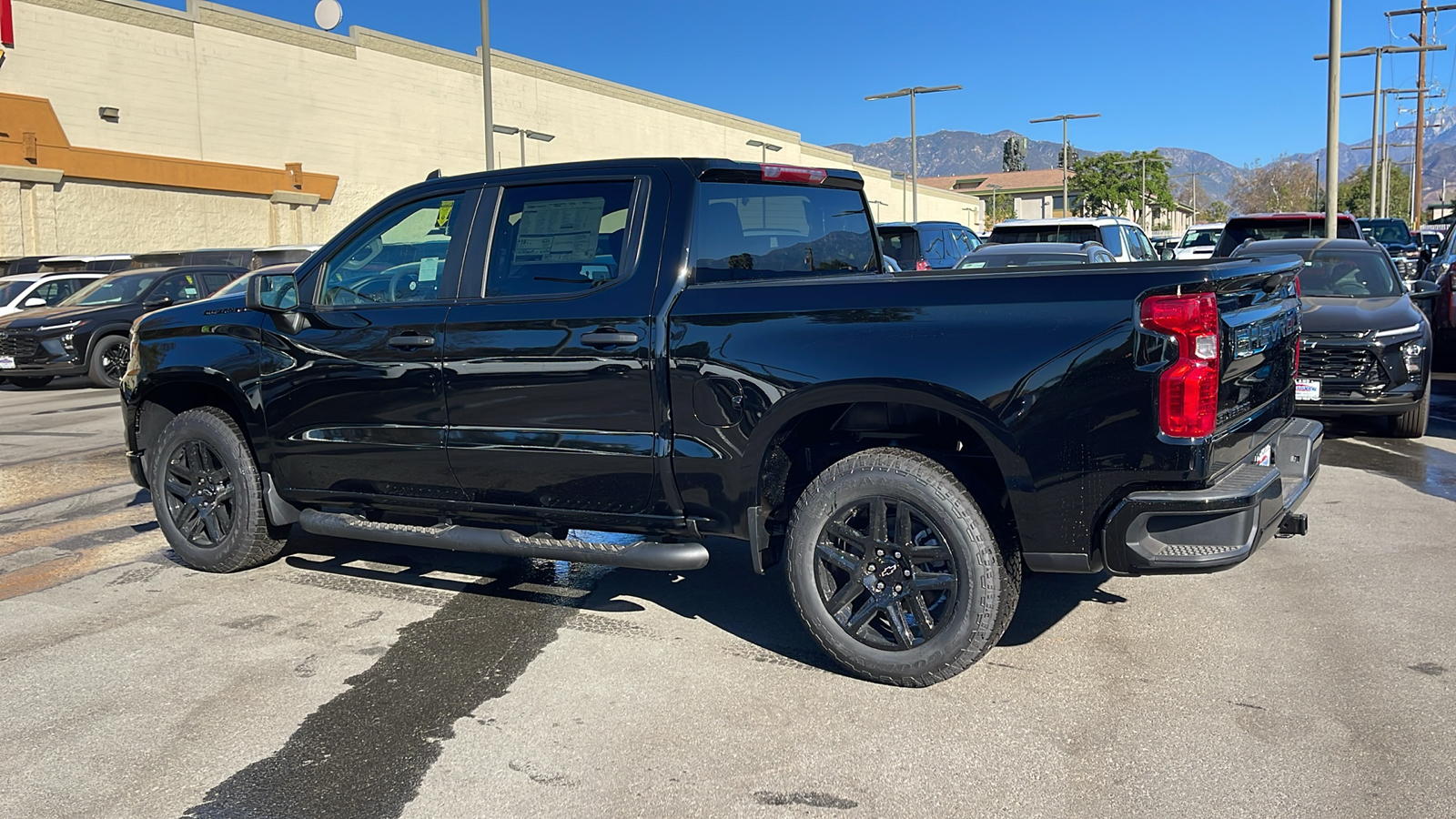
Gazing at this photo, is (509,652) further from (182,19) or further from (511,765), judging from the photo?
(182,19)

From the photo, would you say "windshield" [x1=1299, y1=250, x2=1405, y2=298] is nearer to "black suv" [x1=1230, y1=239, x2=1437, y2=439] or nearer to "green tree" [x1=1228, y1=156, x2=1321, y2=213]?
"black suv" [x1=1230, y1=239, x2=1437, y2=439]

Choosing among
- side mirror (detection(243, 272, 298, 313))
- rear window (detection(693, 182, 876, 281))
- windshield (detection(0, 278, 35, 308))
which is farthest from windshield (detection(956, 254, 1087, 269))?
windshield (detection(0, 278, 35, 308))

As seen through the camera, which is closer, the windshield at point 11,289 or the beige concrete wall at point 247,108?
the windshield at point 11,289

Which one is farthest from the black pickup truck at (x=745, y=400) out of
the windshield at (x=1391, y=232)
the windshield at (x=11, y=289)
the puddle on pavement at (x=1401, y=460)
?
the windshield at (x=1391, y=232)

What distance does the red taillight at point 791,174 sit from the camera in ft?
17.3

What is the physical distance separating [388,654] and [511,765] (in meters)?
1.31

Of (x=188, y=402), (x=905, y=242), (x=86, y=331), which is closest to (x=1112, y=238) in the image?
(x=905, y=242)

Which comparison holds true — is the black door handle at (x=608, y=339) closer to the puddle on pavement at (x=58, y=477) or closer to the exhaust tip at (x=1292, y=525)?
the exhaust tip at (x=1292, y=525)

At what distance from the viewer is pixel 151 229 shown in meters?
35.1

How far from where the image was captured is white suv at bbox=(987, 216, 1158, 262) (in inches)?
700

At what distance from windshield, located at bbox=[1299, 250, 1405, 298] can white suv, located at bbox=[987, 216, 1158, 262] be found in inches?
241

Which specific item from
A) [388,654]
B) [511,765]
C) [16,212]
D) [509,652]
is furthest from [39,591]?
[16,212]

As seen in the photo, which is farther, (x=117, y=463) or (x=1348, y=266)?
(x=1348, y=266)

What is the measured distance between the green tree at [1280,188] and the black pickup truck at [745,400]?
10010 centimetres
